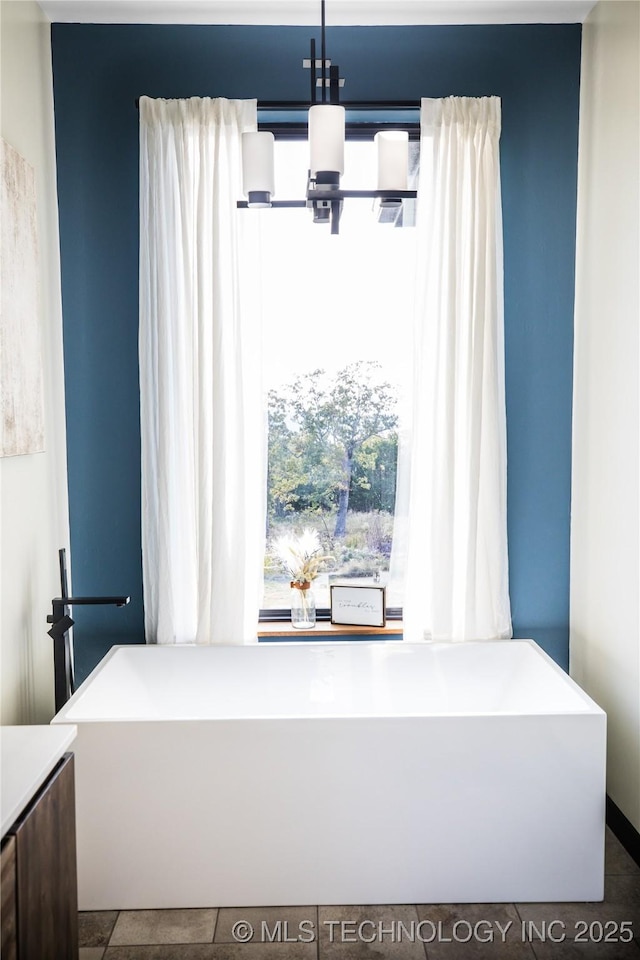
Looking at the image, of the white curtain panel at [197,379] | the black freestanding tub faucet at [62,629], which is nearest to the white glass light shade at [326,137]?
the white curtain panel at [197,379]

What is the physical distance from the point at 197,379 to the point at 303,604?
97 centimetres

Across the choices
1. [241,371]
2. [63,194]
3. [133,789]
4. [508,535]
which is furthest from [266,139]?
[133,789]

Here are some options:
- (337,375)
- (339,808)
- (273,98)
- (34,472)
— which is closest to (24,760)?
(339,808)

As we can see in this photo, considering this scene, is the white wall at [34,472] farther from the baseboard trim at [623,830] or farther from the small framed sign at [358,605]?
the baseboard trim at [623,830]

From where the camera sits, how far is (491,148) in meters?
2.75

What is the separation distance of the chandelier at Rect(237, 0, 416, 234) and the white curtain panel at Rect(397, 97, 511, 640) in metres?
0.72

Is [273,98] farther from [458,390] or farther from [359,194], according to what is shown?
[458,390]

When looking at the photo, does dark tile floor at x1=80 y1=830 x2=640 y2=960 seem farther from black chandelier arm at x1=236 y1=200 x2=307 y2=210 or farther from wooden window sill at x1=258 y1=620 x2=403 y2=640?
black chandelier arm at x1=236 y1=200 x2=307 y2=210

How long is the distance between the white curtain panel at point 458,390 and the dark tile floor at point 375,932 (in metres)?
0.96

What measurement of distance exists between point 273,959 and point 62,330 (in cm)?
220

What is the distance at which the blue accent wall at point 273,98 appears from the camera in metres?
2.79

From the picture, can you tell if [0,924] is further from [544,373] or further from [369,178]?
[369,178]

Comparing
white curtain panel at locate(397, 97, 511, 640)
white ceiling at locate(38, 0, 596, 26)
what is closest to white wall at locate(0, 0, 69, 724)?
white ceiling at locate(38, 0, 596, 26)

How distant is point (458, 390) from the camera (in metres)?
2.82
